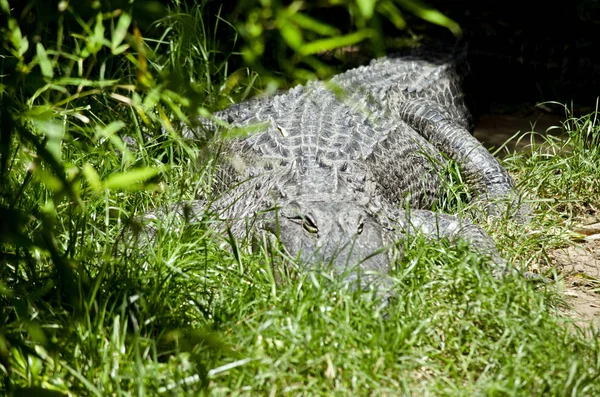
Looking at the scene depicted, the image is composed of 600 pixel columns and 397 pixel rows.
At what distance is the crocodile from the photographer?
13.1ft

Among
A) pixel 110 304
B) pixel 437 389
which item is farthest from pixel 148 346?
pixel 437 389

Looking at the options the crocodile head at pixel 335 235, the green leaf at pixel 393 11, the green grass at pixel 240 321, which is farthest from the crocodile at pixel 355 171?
the green leaf at pixel 393 11

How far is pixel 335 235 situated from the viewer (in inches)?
155

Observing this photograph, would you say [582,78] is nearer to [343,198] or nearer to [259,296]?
[343,198]

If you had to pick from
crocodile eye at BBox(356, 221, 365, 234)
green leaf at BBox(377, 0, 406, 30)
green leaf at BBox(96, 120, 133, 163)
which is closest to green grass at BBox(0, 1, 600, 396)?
green leaf at BBox(96, 120, 133, 163)

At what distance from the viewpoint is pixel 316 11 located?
26.9 feet

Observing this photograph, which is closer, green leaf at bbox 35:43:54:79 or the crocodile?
green leaf at bbox 35:43:54:79

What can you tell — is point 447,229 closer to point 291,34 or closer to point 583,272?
point 583,272

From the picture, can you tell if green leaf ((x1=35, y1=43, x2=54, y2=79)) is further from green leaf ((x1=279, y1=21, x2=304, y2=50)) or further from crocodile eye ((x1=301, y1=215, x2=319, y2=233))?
green leaf ((x1=279, y1=21, x2=304, y2=50))

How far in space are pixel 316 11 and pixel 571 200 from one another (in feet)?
14.0

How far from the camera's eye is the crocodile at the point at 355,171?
400 cm

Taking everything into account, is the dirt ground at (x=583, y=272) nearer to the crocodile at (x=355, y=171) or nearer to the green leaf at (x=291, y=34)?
the crocodile at (x=355, y=171)

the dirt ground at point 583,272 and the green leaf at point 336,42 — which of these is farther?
the dirt ground at point 583,272

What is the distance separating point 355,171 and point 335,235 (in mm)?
897
